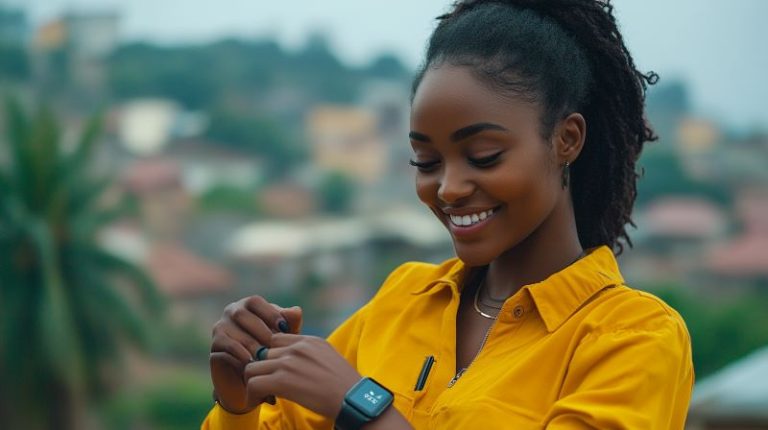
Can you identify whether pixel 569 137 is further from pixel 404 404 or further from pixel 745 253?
pixel 745 253

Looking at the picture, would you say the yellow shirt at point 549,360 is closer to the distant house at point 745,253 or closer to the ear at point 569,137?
the ear at point 569,137

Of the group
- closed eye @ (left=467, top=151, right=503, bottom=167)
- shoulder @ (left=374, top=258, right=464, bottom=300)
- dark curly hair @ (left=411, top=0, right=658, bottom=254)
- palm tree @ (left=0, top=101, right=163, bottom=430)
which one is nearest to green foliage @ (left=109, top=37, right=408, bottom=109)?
palm tree @ (left=0, top=101, right=163, bottom=430)

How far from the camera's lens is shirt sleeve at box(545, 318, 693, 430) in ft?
6.18

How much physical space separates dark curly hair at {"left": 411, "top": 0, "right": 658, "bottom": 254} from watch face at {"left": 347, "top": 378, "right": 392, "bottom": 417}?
1.66ft

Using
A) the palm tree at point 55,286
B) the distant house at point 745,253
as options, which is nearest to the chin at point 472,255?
the palm tree at point 55,286

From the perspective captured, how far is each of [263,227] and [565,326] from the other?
205 ft

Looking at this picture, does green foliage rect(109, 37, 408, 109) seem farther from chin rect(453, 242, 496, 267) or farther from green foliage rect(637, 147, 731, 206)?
chin rect(453, 242, 496, 267)

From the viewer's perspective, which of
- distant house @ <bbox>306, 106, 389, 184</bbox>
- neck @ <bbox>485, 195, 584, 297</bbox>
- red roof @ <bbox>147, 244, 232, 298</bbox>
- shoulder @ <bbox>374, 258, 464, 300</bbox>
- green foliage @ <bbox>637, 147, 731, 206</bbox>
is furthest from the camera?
distant house @ <bbox>306, 106, 389, 184</bbox>

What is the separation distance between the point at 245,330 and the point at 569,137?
0.62 metres

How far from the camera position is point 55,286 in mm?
30500

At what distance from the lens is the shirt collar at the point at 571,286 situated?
2.06 metres

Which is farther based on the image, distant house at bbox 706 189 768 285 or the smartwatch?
distant house at bbox 706 189 768 285

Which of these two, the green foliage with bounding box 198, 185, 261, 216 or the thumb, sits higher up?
the thumb

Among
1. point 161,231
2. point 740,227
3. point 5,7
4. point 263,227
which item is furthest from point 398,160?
point 5,7
